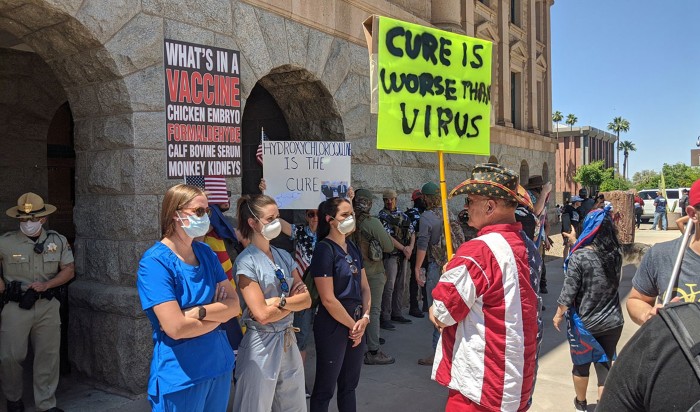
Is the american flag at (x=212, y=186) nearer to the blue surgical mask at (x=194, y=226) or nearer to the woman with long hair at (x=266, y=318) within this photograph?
the woman with long hair at (x=266, y=318)

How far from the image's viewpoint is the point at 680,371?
1.25m

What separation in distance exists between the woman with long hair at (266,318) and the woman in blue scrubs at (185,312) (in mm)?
244

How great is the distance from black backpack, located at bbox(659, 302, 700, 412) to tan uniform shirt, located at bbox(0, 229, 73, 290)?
198 inches

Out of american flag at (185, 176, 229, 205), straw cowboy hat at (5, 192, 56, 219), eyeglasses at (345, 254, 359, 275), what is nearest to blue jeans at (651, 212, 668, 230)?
american flag at (185, 176, 229, 205)

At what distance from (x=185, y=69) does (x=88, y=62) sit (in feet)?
2.90

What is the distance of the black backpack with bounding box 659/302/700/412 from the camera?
121 cm

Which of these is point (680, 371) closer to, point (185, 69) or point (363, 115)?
point (185, 69)

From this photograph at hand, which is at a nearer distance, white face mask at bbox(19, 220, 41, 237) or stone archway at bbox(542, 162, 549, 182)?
white face mask at bbox(19, 220, 41, 237)

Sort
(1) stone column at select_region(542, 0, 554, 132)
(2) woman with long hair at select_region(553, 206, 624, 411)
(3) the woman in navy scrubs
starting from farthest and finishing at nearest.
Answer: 1. (1) stone column at select_region(542, 0, 554, 132)
2. (2) woman with long hair at select_region(553, 206, 624, 411)
3. (3) the woman in navy scrubs

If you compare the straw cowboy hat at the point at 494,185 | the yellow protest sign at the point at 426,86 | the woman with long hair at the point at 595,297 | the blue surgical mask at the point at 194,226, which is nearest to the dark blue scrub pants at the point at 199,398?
the blue surgical mask at the point at 194,226

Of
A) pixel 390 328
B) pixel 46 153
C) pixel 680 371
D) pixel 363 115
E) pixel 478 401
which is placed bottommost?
pixel 390 328

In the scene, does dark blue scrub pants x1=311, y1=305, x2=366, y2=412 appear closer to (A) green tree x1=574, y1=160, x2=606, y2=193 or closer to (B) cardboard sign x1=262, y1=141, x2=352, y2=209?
(B) cardboard sign x1=262, y1=141, x2=352, y2=209

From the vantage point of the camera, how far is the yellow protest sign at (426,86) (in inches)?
184

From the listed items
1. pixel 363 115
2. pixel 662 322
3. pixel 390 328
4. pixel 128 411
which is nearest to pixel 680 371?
pixel 662 322
